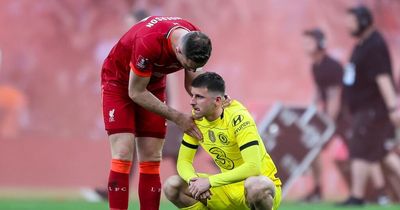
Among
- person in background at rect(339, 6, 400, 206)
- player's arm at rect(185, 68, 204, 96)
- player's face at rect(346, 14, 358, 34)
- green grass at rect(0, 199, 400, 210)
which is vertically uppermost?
player's face at rect(346, 14, 358, 34)

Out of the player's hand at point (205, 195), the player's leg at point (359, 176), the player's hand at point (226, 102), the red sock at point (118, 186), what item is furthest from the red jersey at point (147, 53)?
the player's leg at point (359, 176)

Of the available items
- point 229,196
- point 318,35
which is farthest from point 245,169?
point 318,35

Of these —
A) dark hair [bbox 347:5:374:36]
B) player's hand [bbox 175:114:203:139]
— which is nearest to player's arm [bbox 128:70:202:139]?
player's hand [bbox 175:114:203:139]

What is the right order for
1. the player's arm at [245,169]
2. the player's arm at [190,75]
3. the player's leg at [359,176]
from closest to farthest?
the player's arm at [245,169], the player's arm at [190,75], the player's leg at [359,176]

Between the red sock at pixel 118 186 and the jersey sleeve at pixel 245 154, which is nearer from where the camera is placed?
the jersey sleeve at pixel 245 154

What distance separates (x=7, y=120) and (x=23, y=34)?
41.2 inches

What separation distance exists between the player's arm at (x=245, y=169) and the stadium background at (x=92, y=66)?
538 centimetres

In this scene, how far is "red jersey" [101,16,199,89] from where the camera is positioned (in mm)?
6703

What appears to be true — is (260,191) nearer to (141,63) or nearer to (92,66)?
(141,63)

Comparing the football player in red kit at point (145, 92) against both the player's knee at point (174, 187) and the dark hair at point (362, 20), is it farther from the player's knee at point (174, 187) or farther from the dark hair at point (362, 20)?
the dark hair at point (362, 20)

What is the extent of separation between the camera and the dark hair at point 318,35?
12531mm

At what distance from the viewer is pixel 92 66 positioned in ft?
40.3

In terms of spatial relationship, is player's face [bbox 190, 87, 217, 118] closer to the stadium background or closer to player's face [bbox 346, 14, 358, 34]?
the stadium background

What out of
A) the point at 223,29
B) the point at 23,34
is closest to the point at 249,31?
the point at 223,29
